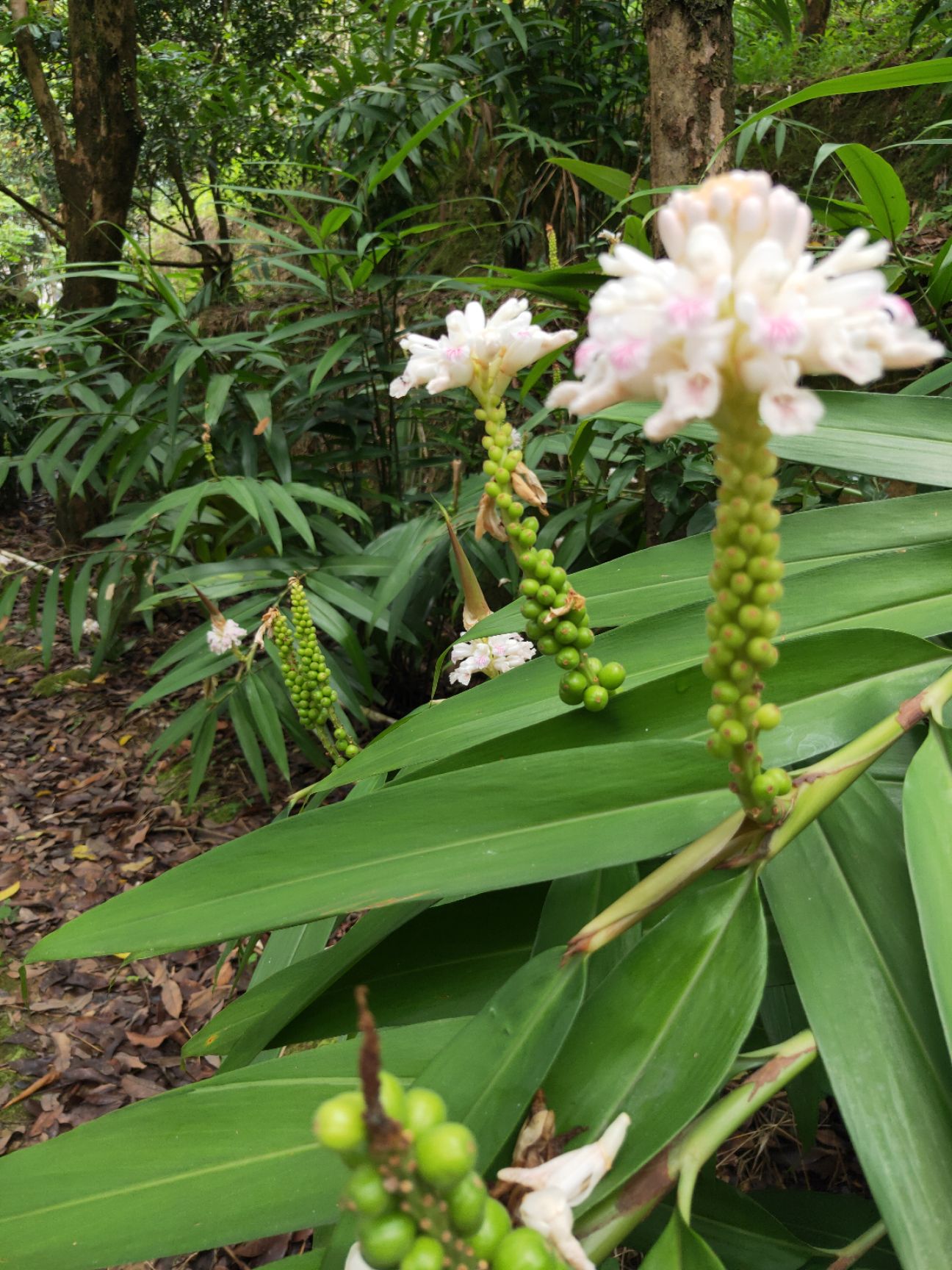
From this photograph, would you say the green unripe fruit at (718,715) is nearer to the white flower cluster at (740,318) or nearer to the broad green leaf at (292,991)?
the white flower cluster at (740,318)

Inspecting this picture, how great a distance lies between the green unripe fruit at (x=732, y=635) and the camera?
0.27 meters

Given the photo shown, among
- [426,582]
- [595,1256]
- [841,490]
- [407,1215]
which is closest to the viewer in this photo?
[407,1215]

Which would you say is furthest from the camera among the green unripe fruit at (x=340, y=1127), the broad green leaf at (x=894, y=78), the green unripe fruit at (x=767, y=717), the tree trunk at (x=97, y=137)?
the tree trunk at (x=97, y=137)

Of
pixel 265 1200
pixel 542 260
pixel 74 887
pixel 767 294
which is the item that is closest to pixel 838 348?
pixel 767 294

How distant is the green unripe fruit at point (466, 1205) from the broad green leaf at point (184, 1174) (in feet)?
0.60

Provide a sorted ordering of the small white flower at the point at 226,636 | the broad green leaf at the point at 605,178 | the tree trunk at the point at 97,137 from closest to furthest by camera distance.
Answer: the broad green leaf at the point at 605,178
the small white flower at the point at 226,636
the tree trunk at the point at 97,137

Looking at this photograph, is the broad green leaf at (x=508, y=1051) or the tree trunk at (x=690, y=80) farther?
the tree trunk at (x=690, y=80)

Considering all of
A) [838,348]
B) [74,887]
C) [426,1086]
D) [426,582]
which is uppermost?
[838,348]

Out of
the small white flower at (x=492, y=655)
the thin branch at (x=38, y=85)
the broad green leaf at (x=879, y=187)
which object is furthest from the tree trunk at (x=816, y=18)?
the small white flower at (x=492, y=655)

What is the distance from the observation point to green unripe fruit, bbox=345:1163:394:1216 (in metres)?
0.18

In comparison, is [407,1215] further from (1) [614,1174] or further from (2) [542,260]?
(2) [542,260]

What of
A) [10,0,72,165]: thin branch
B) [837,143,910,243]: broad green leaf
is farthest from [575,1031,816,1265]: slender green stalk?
[10,0,72,165]: thin branch

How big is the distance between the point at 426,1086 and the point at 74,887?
1.74 meters

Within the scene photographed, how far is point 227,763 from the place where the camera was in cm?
206
